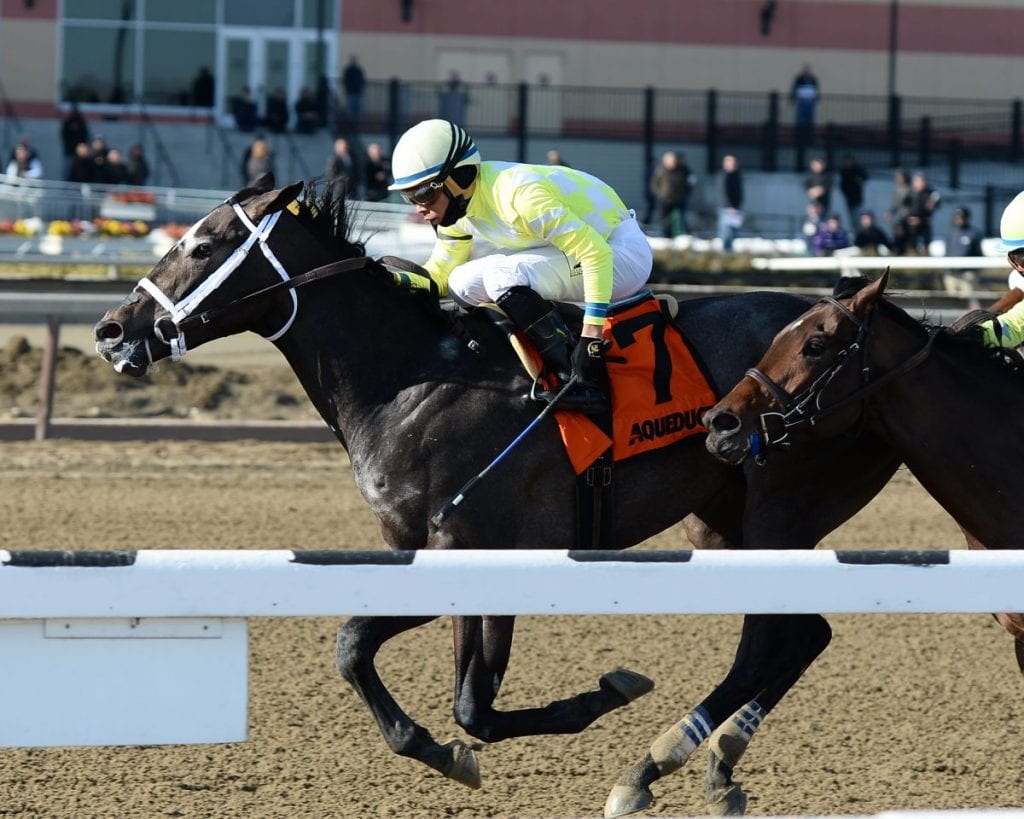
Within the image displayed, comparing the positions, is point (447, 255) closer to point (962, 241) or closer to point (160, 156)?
point (962, 241)

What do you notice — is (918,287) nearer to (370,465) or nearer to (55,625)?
(370,465)

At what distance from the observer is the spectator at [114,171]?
70.8 feet

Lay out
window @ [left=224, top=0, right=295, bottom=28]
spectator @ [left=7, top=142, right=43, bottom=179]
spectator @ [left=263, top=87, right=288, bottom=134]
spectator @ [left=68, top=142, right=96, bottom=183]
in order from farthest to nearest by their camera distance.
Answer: window @ [left=224, top=0, right=295, bottom=28], spectator @ [left=263, top=87, right=288, bottom=134], spectator @ [left=7, top=142, right=43, bottom=179], spectator @ [left=68, top=142, right=96, bottom=183]

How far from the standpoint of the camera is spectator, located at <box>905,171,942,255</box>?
18875 mm

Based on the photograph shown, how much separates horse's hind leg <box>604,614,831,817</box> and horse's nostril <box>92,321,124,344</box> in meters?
1.96

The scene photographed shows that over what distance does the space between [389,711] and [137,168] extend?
18.9 metres

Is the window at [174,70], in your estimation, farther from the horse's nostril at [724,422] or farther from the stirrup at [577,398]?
the horse's nostril at [724,422]

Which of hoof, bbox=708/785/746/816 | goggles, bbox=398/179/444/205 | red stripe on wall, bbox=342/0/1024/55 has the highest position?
red stripe on wall, bbox=342/0/1024/55

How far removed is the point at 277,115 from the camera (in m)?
24.5

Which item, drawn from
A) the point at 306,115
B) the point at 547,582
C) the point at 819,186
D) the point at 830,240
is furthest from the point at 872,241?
the point at 547,582

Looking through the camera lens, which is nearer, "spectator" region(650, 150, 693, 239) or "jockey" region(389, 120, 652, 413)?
Answer: "jockey" region(389, 120, 652, 413)

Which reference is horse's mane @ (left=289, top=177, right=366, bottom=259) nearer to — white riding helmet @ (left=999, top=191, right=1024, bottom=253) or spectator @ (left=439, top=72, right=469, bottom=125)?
white riding helmet @ (left=999, top=191, right=1024, bottom=253)

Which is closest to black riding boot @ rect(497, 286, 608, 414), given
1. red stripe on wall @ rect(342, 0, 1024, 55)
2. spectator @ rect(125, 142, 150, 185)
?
spectator @ rect(125, 142, 150, 185)

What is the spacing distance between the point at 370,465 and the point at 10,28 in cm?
2527
